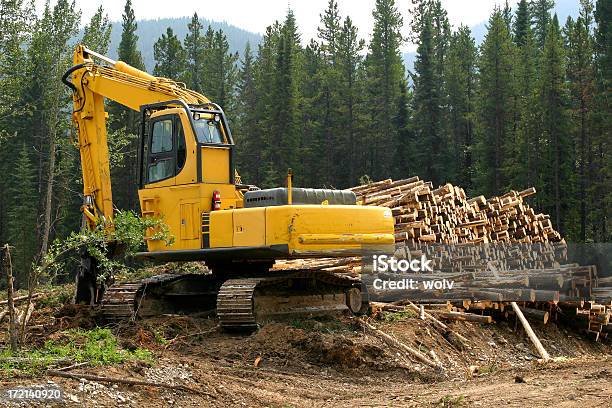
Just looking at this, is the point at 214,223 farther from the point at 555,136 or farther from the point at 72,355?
the point at 555,136

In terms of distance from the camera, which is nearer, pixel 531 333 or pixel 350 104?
pixel 531 333

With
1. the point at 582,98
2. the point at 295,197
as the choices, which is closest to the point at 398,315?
the point at 295,197

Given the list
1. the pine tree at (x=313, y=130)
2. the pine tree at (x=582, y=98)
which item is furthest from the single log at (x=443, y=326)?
the pine tree at (x=313, y=130)

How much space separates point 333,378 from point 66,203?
40.3 meters

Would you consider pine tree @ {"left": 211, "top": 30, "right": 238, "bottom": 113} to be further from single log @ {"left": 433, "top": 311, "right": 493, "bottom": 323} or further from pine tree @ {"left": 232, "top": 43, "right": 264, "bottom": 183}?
single log @ {"left": 433, "top": 311, "right": 493, "bottom": 323}

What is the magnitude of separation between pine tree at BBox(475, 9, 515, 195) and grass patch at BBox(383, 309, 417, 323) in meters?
35.5

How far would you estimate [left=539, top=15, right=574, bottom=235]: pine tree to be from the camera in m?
43.4

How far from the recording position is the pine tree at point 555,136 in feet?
142

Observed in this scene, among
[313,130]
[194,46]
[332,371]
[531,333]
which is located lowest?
[332,371]

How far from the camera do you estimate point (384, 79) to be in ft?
197

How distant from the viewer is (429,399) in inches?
347

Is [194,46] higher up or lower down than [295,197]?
higher up

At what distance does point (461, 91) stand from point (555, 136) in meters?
16.3

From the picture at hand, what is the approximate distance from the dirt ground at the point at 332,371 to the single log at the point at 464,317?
134 mm
